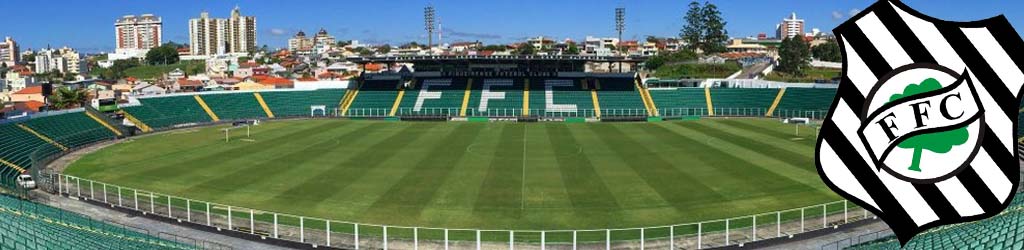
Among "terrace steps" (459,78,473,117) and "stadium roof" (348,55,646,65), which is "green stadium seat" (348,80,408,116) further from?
"terrace steps" (459,78,473,117)

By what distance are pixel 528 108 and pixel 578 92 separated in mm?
6828

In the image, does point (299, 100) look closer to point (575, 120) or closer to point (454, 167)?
point (575, 120)

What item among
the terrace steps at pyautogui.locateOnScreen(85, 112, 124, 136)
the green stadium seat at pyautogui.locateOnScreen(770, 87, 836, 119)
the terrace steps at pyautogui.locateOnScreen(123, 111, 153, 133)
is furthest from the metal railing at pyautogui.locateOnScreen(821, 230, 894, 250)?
the terrace steps at pyautogui.locateOnScreen(123, 111, 153, 133)

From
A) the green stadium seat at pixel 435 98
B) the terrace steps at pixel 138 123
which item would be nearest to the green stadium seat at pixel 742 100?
the green stadium seat at pixel 435 98

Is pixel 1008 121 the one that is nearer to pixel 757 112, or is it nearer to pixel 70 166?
pixel 70 166

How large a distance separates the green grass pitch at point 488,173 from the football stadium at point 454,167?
5.2 inches

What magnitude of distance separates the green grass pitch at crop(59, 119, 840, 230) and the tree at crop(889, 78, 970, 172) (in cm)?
1796

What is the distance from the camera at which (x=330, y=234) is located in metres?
21.8

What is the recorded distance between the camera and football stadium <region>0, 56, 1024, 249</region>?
2136cm

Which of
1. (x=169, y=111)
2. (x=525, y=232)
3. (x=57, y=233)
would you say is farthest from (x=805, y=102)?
(x=57, y=233)

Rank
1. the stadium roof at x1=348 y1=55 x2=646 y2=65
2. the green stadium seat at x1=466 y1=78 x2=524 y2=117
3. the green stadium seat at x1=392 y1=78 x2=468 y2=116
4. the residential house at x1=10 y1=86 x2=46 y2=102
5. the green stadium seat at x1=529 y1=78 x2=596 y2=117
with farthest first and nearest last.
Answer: the residential house at x1=10 y1=86 x2=46 y2=102 → the stadium roof at x1=348 y1=55 x2=646 y2=65 → the green stadium seat at x1=392 y1=78 x2=468 y2=116 → the green stadium seat at x1=466 y1=78 x2=524 y2=117 → the green stadium seat at x1=529 y1=78 x2=596 y2=117

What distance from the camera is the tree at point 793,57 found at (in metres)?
107

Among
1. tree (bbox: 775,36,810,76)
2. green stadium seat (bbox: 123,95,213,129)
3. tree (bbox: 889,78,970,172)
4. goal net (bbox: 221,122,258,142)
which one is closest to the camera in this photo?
tree (bbox: 889,78,970,172)

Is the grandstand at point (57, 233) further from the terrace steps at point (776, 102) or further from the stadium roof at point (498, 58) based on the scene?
the terrace steps at point (776, 102)
